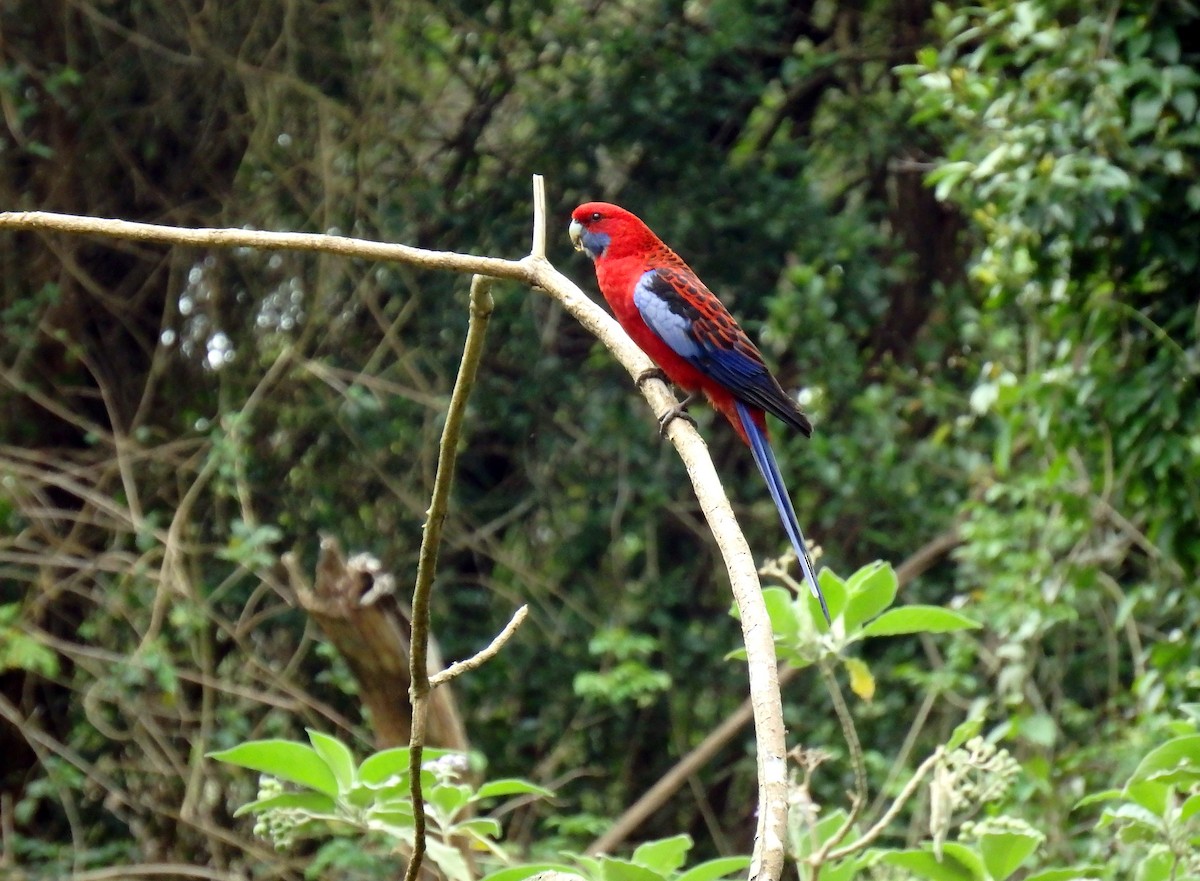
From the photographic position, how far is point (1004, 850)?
1474 mm

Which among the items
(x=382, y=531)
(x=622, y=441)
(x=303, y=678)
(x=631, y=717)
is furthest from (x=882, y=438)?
(x=303, y=678)

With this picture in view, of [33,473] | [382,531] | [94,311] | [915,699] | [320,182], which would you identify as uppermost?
[320,182]

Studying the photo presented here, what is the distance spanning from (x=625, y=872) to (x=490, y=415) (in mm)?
3773

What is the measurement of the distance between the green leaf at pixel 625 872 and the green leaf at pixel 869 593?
1.28ft

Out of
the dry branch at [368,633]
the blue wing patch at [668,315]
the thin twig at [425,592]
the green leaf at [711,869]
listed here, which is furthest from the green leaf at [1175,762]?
the dry branch at [368,633]

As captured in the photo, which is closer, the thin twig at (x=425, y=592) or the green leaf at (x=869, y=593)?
the thin twig at (x=425, y=592)

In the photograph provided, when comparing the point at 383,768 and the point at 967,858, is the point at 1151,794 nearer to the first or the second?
the point at 967,858

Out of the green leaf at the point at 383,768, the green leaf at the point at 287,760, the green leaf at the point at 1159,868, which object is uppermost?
the green leaf at the point at 287,760

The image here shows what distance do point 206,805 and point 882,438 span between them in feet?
8.62

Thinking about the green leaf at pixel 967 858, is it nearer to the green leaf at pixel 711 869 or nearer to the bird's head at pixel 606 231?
the green leaf at pixel 711 869

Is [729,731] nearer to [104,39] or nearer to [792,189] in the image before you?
[792,189]

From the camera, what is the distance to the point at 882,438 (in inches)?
198

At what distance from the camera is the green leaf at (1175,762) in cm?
152

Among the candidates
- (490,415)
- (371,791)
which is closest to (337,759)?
(371,791)
